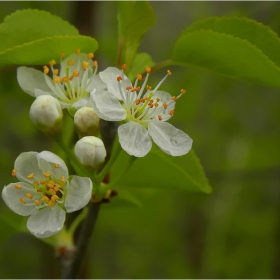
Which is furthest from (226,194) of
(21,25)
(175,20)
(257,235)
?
(175,20)

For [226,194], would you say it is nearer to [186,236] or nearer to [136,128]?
[186,236]

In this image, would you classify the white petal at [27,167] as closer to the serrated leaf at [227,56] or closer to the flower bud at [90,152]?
the flower bud at [90,152]

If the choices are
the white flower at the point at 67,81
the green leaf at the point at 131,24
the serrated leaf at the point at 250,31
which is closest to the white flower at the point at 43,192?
the white flower at the point at 67,81

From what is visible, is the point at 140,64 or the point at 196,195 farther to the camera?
the point at 196,195

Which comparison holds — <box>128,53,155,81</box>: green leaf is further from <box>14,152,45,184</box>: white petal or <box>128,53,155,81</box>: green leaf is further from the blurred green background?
the blurred green background

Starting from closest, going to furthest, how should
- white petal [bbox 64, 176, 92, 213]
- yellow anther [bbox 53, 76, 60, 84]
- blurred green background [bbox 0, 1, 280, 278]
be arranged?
1. white petal [bbox 64, 176, 92, 213]
2. yellow anther [bbox 53, 76, 60, 84]
3. blurred green background [bbox 0, 1, 280, 278]

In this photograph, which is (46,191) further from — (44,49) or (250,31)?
(250,31)

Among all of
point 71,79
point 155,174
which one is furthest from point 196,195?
point 71,79

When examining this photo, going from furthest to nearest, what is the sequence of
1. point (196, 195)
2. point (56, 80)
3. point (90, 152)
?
1. point (196, 195)
2. point (56, 80)
3. point (90, 152)

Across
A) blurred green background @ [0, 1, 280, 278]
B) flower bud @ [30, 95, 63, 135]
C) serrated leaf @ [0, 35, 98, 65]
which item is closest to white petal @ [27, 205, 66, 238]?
flower bud @ [30, 95, 63, 135]
